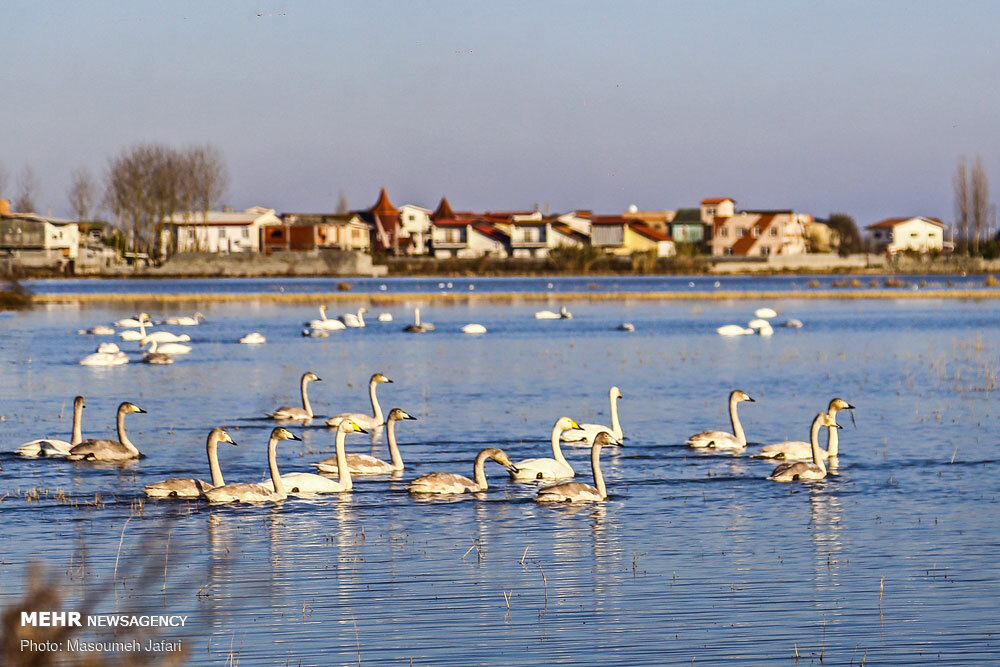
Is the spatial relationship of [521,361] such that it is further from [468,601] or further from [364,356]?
[468,601]

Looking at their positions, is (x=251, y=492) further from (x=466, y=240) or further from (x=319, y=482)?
(x=466, y=240)

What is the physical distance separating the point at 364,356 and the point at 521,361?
5.25 meters

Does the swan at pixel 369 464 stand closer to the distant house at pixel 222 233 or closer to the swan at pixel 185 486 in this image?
the swan at pixel 185 486

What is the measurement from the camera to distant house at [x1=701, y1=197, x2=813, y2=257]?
465ft

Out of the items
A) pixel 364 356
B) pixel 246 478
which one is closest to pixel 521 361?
pixel 364 356

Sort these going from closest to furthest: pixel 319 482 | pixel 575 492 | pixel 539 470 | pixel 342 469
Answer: pixel 575 492
pixel 319 482
pixel 342 469
pixel 539 470

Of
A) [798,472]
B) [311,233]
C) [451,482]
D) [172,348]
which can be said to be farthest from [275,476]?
[311,233]

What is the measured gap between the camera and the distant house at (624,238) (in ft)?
470

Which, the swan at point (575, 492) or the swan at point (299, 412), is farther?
the swan at point (299, 412)

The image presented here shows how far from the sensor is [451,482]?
16.0 m

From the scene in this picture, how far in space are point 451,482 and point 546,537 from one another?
Result: 96.8 inches

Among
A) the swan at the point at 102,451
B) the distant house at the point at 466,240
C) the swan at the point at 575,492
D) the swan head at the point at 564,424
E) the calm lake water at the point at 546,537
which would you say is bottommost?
the calm lake water at the point at 546,537

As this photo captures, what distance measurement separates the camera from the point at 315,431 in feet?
75.6

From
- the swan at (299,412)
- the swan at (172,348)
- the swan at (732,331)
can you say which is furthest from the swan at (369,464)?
the swan at (732,331)
